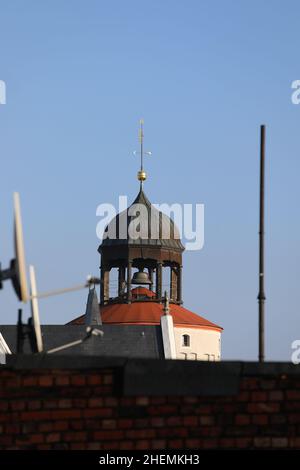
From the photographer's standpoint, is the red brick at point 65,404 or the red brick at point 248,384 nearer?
the red brick at point 65,404

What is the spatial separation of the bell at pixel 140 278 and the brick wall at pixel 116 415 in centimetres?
8554

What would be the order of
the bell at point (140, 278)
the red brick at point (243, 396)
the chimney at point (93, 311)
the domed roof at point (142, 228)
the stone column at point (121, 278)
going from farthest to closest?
the domed roof at point (142, 228) < the stone column at point (121, 278) < the bell at point (140, 278) < the chimney at point (93, 311) < the red brick at point (243, 396)

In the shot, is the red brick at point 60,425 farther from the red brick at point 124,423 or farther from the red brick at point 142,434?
the red brick at point 142,434

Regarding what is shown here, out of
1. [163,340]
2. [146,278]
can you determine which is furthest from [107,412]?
[146,278]

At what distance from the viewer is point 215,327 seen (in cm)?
11712

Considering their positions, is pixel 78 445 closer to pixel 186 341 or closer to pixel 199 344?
pixel 186 341

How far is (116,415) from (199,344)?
102 metres

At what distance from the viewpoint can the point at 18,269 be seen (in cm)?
1360

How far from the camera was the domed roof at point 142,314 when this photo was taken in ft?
346

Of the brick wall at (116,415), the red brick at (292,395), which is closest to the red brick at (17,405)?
the brick wall at (116,415)

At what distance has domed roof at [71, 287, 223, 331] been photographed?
346 ft
